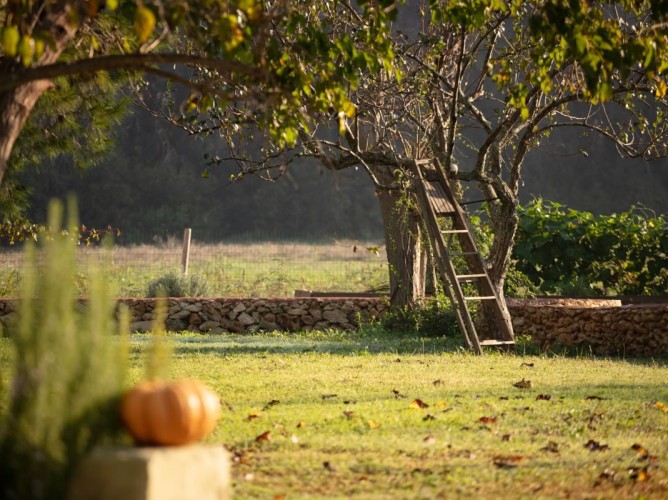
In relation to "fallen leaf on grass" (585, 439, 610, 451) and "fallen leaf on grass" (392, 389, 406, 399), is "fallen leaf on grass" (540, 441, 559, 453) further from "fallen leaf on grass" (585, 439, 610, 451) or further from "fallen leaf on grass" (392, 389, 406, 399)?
"fallen leaf on grass" (392, 389, 406, 399)

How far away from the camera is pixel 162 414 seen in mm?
3328

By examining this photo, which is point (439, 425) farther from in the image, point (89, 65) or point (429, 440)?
point (89, 65)

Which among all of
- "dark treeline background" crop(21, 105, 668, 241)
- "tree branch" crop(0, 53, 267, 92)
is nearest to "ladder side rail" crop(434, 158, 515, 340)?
"tree branch" crop(0, 53, 267, 92)

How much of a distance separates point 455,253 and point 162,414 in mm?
8116

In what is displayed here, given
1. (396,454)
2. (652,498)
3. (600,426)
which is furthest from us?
(600,426)

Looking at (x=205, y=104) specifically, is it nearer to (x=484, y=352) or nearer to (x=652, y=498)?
(x=652, y=498)

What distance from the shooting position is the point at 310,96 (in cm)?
644

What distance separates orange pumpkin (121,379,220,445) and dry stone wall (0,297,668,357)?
879cm

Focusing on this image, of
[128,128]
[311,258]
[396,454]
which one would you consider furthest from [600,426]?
[128,128]

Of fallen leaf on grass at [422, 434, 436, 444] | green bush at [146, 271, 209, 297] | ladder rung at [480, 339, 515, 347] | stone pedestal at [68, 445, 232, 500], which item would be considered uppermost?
green bush at [146, 271, 209, 297]

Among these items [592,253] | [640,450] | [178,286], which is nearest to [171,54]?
[640,450]

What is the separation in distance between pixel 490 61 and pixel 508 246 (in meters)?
3.08

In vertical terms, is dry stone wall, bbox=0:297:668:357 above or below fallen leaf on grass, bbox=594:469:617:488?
above

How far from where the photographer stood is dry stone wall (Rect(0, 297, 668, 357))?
1132 cm
